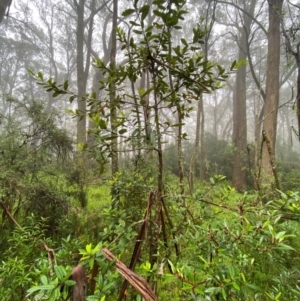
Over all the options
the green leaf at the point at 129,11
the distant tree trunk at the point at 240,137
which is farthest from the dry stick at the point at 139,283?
the distant tree trunk at the point at 240,137

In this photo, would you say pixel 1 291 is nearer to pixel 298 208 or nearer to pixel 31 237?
pixel 31 237

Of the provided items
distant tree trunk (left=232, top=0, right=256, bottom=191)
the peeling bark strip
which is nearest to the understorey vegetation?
the peeling bark strip

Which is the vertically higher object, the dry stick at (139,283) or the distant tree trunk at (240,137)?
the distant tree trunk at (240,137)

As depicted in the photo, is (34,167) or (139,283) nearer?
(139,283)

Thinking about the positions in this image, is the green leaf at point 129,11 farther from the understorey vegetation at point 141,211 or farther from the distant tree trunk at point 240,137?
the distant tree trunk at point 240,137

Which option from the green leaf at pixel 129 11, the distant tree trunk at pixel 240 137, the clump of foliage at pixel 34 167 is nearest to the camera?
the green leaf at pixel 129 11

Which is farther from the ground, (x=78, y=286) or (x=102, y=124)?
(x=102, y=124)

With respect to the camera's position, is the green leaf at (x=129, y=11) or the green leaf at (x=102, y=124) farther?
the green leaf at (x=129, y=11)

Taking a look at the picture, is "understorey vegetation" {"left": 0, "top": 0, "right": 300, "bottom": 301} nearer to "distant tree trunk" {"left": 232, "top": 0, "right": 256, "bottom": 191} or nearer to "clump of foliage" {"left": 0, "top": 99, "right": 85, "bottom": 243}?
"clump of foliage" {"left": 0, "top": 99, "right": 85, "bottom": 243}

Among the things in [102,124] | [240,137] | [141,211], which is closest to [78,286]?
[102,124]

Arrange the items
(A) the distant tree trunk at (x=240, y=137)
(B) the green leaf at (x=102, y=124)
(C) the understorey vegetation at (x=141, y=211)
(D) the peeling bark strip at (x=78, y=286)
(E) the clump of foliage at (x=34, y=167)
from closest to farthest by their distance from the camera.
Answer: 1. (D) the peeling bark strip at (x=78, y=286)
2. (C) the understorey vegetation at (x=141, y=211)
3. (B) the green leaf at (x=102, y=124)
4. (E) the clump of foliage at (x=34, y=167)
5. (A) the distant tree trunk at (x=240, y=137)

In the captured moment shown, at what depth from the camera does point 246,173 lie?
25.1 feet

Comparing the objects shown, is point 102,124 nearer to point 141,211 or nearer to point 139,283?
point 139,283

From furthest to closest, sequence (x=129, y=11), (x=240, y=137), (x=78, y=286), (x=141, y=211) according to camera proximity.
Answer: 1. (x=240, y=137)
2. (x=141, y=211)
3. (x=129, y=11)
4. (x=78, y=286)
